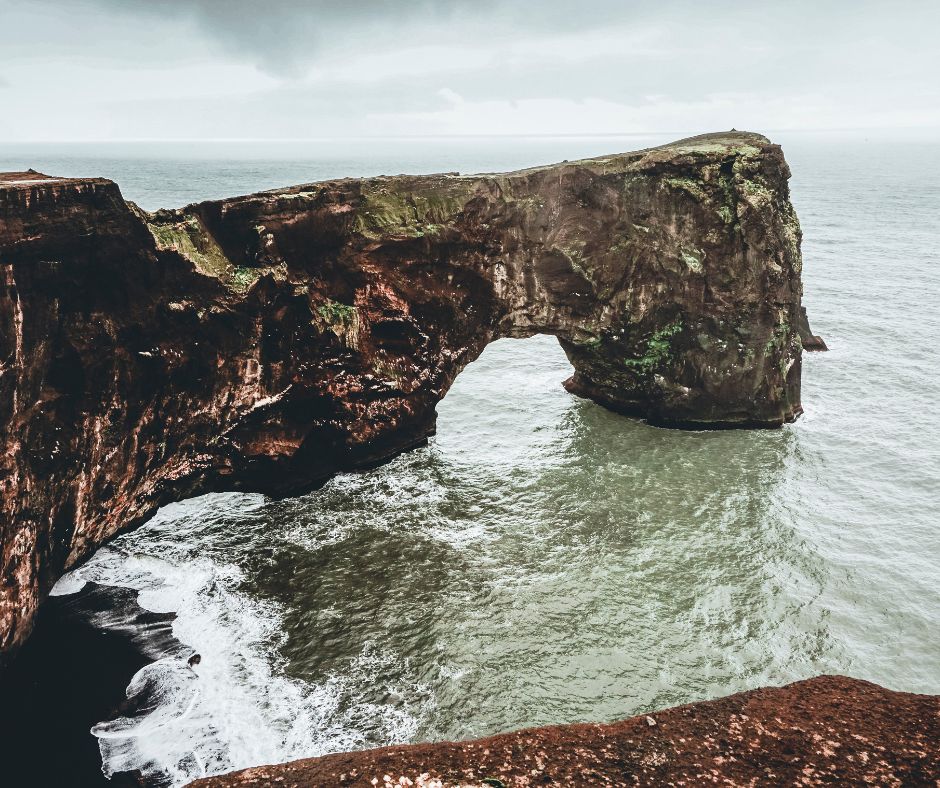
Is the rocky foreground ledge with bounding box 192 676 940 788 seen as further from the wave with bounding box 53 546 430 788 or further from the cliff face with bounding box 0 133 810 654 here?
the cliff face with bounding box 0 133 810 654

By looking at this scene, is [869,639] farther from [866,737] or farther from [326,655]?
[326,655]

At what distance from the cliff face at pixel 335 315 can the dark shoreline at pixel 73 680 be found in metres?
1.30

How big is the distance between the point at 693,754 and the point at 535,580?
9338mm

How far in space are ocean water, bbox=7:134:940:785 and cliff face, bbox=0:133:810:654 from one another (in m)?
2.02

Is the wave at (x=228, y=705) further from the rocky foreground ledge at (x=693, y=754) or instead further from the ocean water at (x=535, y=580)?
the rocky foreground ledge at (x=693, y=754)

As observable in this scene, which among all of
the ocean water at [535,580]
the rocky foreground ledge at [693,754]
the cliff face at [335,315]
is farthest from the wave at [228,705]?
the rocky foreground ledge at [693,754]

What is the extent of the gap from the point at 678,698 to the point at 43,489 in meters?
13.2

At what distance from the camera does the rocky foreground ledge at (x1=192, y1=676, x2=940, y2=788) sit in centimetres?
688

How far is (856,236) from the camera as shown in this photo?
204 ft

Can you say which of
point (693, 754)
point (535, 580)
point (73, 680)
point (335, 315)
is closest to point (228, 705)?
point (73, 680)

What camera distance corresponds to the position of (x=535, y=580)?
54.1 ft

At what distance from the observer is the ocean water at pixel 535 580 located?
13.0 meters

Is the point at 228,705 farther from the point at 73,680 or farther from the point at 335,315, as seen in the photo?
the point at 335,315

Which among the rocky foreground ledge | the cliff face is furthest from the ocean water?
the rocky foreground ledge
